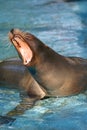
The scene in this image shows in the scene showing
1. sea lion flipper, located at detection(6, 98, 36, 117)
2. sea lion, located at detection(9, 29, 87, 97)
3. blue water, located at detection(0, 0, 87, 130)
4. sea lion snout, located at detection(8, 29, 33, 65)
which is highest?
sea lion snout, located at detection(8, 29, 33, 65)

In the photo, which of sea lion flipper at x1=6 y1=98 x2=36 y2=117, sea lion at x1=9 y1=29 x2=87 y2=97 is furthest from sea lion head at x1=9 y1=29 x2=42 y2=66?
sea lion flipper at x1=6 y1=98 x2=36 y2=117

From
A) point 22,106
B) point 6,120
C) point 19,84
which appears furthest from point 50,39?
point 6,120

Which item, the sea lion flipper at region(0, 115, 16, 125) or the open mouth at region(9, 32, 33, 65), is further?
the open mouth at region(9, 32, 33, 65)

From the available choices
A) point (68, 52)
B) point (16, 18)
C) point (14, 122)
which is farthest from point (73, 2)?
point (14, 122)

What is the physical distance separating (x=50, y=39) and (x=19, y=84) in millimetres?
2858

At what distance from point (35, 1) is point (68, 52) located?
599cm

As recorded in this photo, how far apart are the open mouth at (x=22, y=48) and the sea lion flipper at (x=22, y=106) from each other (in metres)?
0.55

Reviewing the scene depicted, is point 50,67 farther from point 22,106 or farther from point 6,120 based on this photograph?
point 6,120

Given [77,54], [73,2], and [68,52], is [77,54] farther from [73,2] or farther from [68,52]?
[73,2]

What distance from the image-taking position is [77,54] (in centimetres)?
821

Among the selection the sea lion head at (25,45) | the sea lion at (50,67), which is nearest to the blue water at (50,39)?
the sea lion at (50,67)

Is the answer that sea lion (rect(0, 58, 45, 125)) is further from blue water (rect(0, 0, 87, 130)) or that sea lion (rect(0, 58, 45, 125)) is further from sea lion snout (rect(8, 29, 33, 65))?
sea lion snout (rect(8, 29, 33, 65))

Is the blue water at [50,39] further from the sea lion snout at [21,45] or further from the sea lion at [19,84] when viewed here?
the sea lion snout at [21,45]

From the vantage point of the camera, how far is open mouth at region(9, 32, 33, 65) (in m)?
5.66
